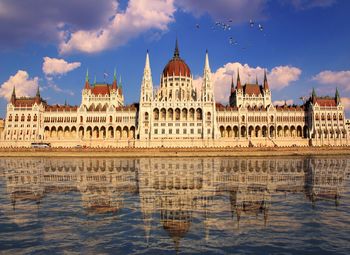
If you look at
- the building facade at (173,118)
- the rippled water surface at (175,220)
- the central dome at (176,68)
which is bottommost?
the rippled water surface at (175,220)

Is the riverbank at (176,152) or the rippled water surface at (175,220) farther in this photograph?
the riverbank at (176,152)

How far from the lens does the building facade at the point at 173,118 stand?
377ft

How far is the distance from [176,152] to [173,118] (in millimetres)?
32655

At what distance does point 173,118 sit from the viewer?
380ft

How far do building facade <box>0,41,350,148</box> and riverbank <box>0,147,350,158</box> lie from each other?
25036 millimetres

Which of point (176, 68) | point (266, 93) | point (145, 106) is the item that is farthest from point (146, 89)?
point (266, 93)

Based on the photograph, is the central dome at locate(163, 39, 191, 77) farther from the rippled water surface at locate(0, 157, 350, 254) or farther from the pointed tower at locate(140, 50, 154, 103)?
the rippled water surface at locate(0, 157, 350, 254)

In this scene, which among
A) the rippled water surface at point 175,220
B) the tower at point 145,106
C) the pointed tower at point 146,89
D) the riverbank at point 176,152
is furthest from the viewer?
the pointed tower at point 146,89

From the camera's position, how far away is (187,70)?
132250 millimetres

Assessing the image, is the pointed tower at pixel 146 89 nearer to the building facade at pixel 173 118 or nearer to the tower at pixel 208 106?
the building facade at pixel 173 118

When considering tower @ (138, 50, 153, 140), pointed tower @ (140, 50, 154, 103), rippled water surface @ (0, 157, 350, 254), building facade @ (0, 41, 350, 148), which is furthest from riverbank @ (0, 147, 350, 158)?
rippled water surface @ (0, 157, 350, 254)

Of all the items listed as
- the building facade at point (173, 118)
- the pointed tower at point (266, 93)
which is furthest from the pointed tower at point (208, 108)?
the pointed tower at point (266, 93)

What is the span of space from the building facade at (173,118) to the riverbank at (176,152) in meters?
25.0

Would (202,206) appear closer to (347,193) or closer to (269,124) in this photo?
(347,193)
